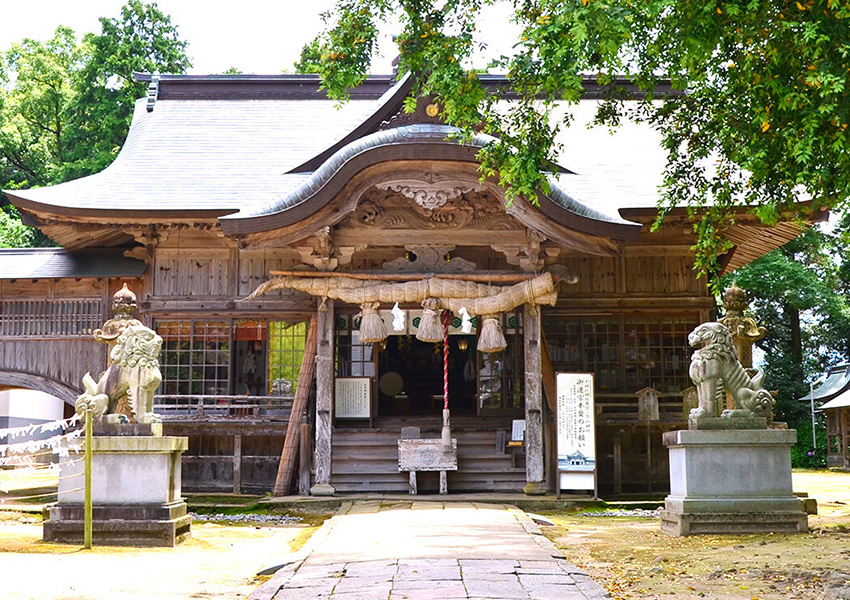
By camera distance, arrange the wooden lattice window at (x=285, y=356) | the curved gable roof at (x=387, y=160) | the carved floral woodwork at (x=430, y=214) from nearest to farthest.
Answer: the curved gable roof at (x=387, y=160), the carved floral woodwork at (x=430, y=214), the wooden lattice window at (x=285, y=356)

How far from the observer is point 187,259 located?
55.8ft

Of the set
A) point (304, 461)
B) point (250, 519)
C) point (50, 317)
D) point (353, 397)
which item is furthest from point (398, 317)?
point (50, 317)

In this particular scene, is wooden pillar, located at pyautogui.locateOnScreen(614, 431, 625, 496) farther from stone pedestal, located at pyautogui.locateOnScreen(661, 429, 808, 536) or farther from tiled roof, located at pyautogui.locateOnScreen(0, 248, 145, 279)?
tiled roof, located at pyautogui.locateOnScreen(0, 248, 145, 279)

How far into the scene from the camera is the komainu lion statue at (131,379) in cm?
1038

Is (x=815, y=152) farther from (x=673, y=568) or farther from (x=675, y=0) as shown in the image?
(x=673, y=568)

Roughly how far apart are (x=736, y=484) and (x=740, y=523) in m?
0.43

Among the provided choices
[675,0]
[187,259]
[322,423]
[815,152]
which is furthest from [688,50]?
[187,259]

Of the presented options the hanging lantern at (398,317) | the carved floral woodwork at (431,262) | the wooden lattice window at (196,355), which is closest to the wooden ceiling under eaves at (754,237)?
the carved floral woodwork at (431,262)

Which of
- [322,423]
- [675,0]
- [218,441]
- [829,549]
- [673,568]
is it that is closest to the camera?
[675,0]

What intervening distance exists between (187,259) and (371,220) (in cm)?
439

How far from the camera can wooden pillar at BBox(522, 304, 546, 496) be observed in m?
14.0

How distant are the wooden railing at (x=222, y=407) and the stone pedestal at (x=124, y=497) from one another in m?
5.14

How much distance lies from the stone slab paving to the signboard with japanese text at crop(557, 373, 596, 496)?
9.00 ft

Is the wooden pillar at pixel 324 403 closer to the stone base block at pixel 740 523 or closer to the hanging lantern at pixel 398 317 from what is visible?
the hanging lantern at pixel 398 317
